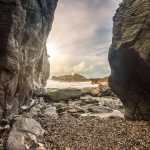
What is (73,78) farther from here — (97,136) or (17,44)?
(97,136)

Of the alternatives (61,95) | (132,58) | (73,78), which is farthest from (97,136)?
(73,78)

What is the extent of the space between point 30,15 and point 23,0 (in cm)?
296

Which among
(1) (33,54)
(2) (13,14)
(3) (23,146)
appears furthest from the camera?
(1) (33,54)

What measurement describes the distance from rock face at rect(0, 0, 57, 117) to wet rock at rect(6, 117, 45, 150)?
3912 mm

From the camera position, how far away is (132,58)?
20.3 m

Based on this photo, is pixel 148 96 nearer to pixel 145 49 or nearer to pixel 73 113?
pixel 145 49

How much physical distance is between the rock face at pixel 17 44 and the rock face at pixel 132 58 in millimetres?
8118

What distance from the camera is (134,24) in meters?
21.2

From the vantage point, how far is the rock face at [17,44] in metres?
20.1

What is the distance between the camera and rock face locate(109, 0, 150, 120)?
19.5 metres

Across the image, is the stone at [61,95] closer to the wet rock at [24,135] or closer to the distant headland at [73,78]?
the wet rock at [24,135]

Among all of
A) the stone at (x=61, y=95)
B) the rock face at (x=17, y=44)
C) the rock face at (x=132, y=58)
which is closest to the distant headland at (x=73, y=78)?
the stone at (x=61, y=95)

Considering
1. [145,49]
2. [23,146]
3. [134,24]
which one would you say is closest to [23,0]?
[134,24]

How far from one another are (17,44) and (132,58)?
31.4ft
